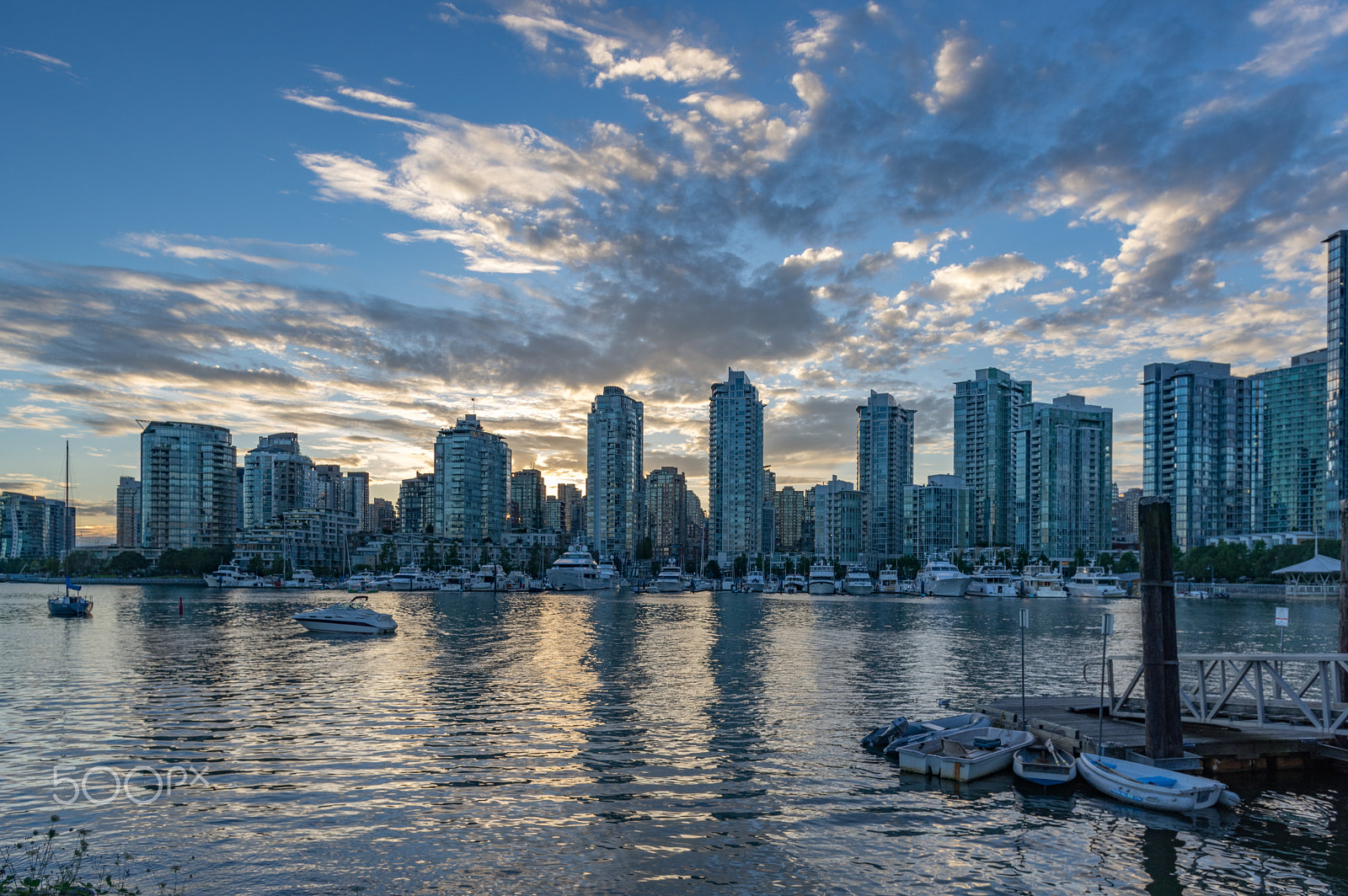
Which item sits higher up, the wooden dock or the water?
the wooden dock

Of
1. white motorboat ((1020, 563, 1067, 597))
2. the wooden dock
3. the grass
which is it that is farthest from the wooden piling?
white motorboat ((1020, 563, 1067, 597))

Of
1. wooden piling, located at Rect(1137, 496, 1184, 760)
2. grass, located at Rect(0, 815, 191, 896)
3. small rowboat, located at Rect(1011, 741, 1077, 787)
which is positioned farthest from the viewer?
small rowboat, located at Rect(1011, 741, 1077, 787)

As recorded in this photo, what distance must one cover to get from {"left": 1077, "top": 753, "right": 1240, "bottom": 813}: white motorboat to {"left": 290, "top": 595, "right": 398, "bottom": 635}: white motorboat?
68.5 metres

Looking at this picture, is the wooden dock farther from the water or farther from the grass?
the grass

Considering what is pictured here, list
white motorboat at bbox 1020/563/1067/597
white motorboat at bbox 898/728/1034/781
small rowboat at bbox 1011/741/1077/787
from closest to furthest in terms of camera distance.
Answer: small rowboat at bbox 1011/741/1077/787
white motorboat at bbox 898/728/1034/781
white motorboat at bbox 1020/563/1067/597

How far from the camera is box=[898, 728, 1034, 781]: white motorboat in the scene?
27.9m

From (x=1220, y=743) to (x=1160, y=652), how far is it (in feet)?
18.0

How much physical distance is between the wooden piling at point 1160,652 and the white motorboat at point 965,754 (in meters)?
4.59

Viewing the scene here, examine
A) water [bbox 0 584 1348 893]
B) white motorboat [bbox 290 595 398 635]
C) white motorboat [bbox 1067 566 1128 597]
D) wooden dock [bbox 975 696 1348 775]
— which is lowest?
white motorboat [bbox 1067 566 1128 597]

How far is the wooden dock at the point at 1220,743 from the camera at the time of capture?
92.0 feet

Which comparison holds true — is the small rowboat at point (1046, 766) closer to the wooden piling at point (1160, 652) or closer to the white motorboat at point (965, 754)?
the white motorboat at point (965, 754)

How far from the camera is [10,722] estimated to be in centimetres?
3547

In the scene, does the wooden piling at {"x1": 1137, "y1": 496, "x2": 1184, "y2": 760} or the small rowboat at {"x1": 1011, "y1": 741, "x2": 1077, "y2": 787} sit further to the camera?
the small rowboat at {"x1": 1011, "y1": 741, "x2": 1077, "y2": 787}

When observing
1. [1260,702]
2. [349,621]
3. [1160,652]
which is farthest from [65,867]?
[349,621]
